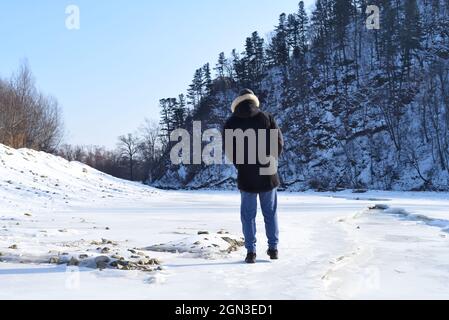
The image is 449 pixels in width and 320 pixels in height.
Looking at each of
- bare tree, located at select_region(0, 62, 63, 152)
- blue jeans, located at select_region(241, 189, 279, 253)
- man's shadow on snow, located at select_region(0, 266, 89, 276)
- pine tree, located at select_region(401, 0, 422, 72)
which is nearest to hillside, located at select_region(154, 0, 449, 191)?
pine tree, located at select_region(401, 0, 422, 72)

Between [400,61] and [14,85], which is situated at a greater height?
[400,61]

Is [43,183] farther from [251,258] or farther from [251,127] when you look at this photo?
[251,258]

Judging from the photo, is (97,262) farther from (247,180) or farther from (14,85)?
(14,85)

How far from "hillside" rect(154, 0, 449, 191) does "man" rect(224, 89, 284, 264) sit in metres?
35.9

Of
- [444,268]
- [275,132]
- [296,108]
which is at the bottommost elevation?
Answer: [444,268]

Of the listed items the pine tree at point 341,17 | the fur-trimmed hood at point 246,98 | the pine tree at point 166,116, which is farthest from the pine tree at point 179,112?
the fur-trimmed hood at point 246,98

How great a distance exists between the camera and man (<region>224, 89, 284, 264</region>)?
172 inches

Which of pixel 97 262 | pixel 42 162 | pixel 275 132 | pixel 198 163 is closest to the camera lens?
pixel 97 262

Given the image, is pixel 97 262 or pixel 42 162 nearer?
pixel 97 262

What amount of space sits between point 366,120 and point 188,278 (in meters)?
50.2

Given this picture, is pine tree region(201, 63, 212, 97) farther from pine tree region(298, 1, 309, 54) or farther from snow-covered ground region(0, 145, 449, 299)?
snow-covered ground region(0, 145, 449, 299)
